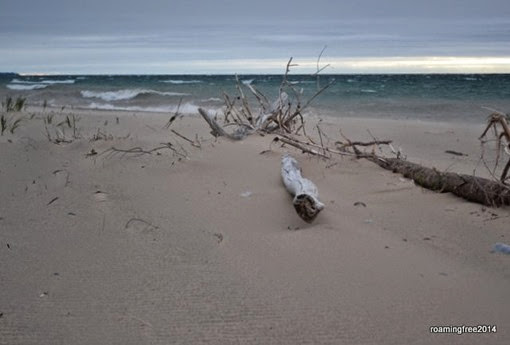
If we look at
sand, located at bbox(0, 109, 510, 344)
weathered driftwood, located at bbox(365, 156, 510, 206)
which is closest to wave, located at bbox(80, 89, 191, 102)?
sand, located at bbox(0, 109, 510, 344)

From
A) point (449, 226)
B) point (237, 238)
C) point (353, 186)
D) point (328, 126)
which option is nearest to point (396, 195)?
point (353, 186)

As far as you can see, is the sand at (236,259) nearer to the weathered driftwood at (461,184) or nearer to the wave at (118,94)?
the weathered driftwood at (461,184)

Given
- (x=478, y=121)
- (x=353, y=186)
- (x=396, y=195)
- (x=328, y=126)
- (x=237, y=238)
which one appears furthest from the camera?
(x=478, y=121)

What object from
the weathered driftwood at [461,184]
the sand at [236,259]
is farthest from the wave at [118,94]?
the weathered driftwood at [461,184]

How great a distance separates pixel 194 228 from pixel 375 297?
3.88 ft

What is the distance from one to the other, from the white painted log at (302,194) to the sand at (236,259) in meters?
0.09

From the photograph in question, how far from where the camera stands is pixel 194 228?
9.21 ft

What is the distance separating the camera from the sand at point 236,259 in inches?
73.1

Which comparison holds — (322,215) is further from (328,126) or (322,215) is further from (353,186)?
(328,126)

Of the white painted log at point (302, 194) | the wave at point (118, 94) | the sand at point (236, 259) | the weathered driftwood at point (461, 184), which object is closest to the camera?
the sand at point (236, 259)

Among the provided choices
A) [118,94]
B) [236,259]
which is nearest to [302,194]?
[236,259]

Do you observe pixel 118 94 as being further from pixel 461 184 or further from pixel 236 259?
pixel 236 259

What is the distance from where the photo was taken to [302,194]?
2775 mm

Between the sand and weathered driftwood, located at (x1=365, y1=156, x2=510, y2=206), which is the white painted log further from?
weathered driftwood, located at (x1=365, y1=156, x2=510, y2=206)
